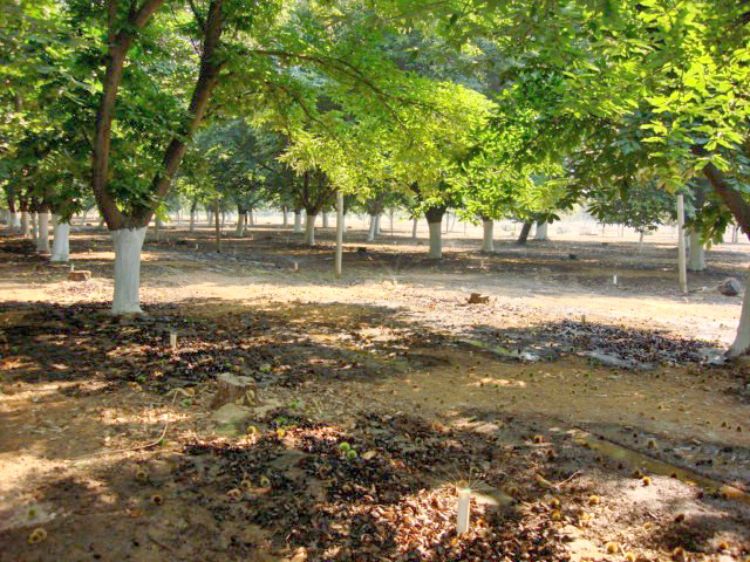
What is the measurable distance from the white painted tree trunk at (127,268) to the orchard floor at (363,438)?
42cm

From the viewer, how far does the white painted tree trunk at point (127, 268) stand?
36.0 ft

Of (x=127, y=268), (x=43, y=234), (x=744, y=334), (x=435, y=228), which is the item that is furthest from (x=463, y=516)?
(x=435, y=228)

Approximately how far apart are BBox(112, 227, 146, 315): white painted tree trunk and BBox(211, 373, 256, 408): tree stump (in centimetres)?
532

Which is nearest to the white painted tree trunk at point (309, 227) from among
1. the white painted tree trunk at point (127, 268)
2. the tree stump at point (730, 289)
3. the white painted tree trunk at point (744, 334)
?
the tree stump at point (730, 289)

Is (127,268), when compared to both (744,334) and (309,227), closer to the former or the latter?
(744,334)

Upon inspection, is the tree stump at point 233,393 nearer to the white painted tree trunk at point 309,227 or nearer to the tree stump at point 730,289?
the tree stump at point 730,289

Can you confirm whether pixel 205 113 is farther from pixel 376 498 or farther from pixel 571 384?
pixel 376 498

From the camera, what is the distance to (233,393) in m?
6.50

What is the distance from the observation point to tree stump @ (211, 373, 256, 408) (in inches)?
255

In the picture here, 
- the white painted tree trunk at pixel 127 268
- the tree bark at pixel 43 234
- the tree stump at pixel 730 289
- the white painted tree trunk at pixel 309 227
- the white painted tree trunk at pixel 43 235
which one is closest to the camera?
the white painted tree trunk at pixel 127 268

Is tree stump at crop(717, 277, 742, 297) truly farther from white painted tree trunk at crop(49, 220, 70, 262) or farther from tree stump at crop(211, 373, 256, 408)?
white painted tree trunk at crop(49, 220, 70, 262)

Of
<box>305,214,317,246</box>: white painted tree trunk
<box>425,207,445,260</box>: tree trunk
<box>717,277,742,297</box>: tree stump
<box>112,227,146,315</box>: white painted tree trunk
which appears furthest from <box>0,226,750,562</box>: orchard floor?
<box>305,214,317,246</box>: white painted tree trunk

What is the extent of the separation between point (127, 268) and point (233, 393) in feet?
19.1

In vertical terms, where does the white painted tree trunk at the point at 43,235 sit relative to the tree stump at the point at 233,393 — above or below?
above
